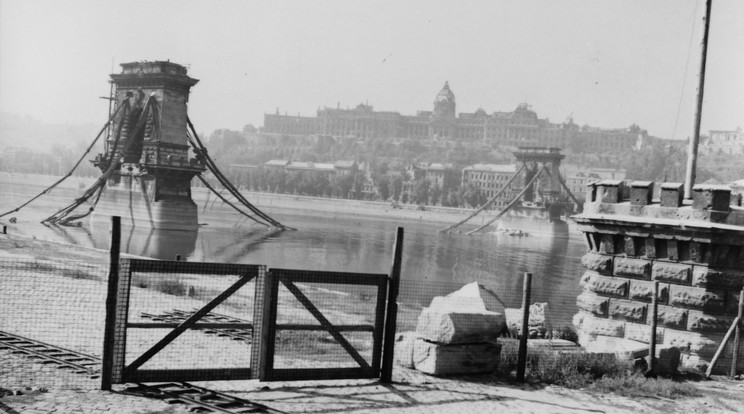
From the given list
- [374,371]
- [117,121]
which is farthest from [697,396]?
[117,121]

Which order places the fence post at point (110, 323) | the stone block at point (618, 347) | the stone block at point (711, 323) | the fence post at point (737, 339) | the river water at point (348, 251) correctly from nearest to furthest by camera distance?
the fence post at point (110, 323) → the stone block at point (618, 347) → the fence post at point (737, 339) → the stone block at point (711, 323) → the river water at point (348, 251)

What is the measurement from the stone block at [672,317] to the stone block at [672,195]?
4.74ft

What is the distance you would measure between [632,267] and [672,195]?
116 centimetres

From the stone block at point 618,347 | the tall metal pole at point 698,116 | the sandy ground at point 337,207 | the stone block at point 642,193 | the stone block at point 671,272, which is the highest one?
the tall metal pole at point 698,116

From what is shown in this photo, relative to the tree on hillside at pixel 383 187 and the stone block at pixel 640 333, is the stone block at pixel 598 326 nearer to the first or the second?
the stone block at pixel 640 333

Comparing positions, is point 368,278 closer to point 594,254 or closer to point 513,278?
point 594,254

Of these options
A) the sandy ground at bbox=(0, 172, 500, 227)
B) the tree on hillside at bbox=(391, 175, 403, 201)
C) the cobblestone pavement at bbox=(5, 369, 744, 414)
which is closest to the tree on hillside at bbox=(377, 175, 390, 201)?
the tree on hillside at bbox=(391, 175, 403, 201)

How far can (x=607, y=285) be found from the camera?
1051cm

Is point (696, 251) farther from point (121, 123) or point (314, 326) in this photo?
point (121, 123)

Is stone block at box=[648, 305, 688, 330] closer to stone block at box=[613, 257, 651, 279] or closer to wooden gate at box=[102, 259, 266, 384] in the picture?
stone block at box=[613, 257, 651, 279]

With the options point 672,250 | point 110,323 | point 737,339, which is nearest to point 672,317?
point 737,339

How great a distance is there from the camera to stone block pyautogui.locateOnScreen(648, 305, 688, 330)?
32.4ft

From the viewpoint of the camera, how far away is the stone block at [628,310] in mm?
10195

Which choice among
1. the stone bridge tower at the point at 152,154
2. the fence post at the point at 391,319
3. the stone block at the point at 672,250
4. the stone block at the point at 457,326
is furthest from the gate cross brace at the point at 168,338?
the stone bridge tower at the point at 152,154
